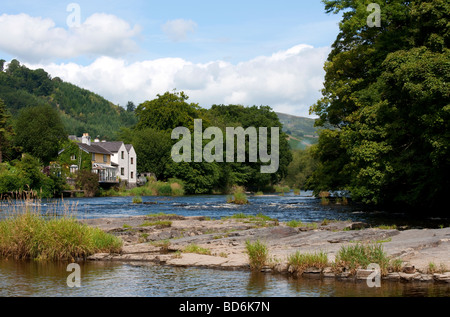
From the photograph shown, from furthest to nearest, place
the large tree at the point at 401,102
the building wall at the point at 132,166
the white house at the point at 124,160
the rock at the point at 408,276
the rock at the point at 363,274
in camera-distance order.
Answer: the building wall at the point at 132,166 < the white house at the point at 124,160 < the large tree at the point at 401,102 < the rock at the point at 363,274 < the rock at the point at 408,276

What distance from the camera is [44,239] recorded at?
669 inches

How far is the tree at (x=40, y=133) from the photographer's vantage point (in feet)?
265

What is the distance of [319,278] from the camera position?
1378cm

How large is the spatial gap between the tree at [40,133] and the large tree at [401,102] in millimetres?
52317

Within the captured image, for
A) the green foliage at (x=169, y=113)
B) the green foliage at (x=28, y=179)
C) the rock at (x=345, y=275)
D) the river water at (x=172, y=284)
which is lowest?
the river water at (x=172, y=284)

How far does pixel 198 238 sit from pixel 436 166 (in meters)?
14.5

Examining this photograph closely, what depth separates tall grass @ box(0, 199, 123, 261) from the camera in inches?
666

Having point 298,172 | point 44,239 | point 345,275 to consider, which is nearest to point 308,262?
point 345,275

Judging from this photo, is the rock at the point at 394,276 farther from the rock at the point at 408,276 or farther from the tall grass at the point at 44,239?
the tall grass at the point at 44,239

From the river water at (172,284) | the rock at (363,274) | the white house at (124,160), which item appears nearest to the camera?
the river water at (172,284)

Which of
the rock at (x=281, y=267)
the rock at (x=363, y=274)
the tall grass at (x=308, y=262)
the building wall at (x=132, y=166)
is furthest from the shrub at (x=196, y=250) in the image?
the building wall at (x=132, y=166)

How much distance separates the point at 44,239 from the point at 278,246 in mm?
8125
